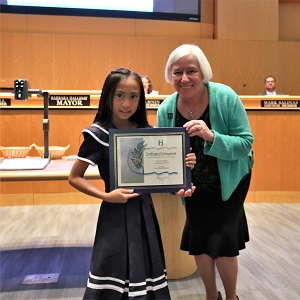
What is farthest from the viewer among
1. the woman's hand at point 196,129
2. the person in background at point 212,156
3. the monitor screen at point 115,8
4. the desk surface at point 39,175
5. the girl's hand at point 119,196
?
the monitor screen at point 115,8

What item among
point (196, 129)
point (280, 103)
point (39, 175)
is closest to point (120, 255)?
point (196, 129)

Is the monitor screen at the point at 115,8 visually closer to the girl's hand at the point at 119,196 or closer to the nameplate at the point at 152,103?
the nameplate at the point at 152,103

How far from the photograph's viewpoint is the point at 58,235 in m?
3.21

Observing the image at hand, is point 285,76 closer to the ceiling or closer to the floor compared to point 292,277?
closer to the ceiling

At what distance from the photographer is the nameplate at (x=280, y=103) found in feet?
13.8

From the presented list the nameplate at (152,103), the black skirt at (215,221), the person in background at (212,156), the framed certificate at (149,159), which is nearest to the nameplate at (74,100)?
the nameplate at (152,103)

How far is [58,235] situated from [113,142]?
2249mm

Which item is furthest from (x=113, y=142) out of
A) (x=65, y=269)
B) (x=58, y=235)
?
(x=58, y=235)

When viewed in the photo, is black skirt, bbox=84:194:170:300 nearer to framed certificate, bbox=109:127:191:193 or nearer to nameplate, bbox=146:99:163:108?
framed certificate, bbox=109:127:191:193

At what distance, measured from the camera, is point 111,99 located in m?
1.27

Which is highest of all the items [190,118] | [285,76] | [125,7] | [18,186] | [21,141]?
[125,7]

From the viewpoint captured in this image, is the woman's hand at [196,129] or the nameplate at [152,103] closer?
the woman's hand at [196,129]

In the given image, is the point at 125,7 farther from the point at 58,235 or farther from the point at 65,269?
the point at 65,269

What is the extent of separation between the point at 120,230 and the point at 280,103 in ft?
11.6
